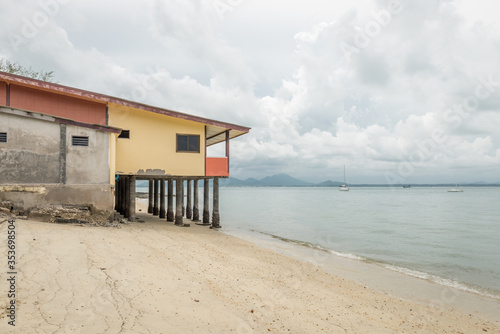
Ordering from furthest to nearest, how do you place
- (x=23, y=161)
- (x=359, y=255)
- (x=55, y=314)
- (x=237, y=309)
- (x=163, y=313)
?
(x=359, y=255)
(x=23, y=161)
(x=237, y=309)
(x=163, y=313)
(x=55, y=314)

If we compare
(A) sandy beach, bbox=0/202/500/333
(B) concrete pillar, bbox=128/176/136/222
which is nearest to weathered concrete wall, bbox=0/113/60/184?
(A) sandy beach, bbox=0/202/500/333

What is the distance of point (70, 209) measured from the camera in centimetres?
1284

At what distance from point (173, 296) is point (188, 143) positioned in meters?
12.5

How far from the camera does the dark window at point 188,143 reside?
17922mm

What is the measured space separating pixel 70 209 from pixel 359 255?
1452 cm

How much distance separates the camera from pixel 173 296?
6.46 m

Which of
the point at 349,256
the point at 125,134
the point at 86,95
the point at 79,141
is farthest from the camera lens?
the point at 349,256

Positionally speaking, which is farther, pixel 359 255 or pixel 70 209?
pixel 359 255

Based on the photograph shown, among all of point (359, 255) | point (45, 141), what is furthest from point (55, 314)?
point (359, 255)

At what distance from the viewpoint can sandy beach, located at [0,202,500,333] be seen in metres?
5.23

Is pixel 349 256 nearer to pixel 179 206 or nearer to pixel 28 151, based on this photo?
pixel 179 206

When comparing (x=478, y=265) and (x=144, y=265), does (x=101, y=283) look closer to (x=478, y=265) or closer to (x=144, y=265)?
(x=144, y=265)

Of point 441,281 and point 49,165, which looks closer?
point 49,165

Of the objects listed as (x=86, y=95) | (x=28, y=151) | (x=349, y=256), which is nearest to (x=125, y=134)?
(x=86, y=95)
